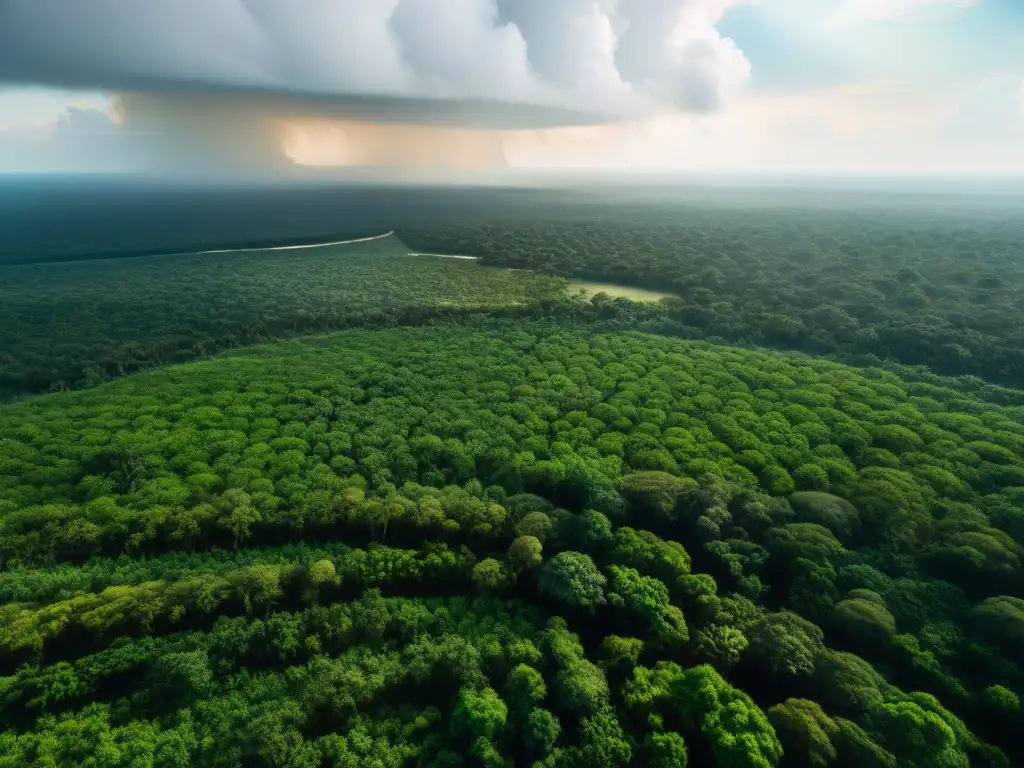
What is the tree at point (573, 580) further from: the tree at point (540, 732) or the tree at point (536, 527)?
the tree at point (540, 732)

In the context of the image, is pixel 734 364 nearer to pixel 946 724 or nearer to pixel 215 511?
pixel 946 724

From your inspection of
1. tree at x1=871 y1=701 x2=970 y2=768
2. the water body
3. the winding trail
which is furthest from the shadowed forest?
the winding trail

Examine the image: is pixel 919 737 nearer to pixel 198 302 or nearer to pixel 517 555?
pixel 517 555

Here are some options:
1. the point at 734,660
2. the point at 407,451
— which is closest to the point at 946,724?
the point at 734,660

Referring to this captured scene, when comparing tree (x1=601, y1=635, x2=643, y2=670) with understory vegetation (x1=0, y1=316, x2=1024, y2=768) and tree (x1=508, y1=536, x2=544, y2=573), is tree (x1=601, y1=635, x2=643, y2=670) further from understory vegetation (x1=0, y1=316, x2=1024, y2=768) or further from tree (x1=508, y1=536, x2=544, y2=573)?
tree (x1=508, y1=536, x2=544, y2=573)

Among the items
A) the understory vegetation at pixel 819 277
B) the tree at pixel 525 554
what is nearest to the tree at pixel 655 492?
the tree at pixel 525 554
